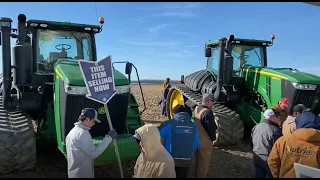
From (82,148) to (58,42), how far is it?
3028 millimetres

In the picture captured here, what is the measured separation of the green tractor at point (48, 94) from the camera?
5.17 m

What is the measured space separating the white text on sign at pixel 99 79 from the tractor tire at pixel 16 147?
1.64 m

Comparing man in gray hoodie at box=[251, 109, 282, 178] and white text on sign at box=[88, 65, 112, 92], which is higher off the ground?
white text on sign at box=[88, 65, 112, 92]

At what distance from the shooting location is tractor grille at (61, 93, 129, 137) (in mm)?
5145

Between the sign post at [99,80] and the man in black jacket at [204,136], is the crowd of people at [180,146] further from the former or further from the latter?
the sign post at [99,80]

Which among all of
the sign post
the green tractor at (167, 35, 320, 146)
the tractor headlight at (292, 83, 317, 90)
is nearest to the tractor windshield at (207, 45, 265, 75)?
the green tractor at (167, 35, 320, 146)

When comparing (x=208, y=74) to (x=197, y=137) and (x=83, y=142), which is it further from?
(x=83, y=142)

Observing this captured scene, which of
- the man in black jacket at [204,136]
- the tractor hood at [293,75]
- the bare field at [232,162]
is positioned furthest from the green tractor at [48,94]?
the tractor hood at [293,75]

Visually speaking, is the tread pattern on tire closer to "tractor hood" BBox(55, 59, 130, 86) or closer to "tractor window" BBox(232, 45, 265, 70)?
"tractor window" BBox(232, 45, 265, 70)

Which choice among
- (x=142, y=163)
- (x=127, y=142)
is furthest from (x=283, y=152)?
(x=127, y=142)

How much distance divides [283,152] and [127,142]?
224 centimetres

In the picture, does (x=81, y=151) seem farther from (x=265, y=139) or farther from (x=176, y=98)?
(x=176, y=98)

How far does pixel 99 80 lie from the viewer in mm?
4801

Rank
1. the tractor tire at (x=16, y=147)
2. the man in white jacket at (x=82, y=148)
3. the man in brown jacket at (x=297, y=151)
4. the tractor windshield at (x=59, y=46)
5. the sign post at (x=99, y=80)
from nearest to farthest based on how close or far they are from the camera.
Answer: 1. the man in brown jacket at (x=297, y=151)
2. the man in white jacket at (x=82, y=148)
3. the sign post at (x=99, y=80)
4. the tractor tire at (x=16, y=147)
5. the tractor windshield at (x=59, y=46)
